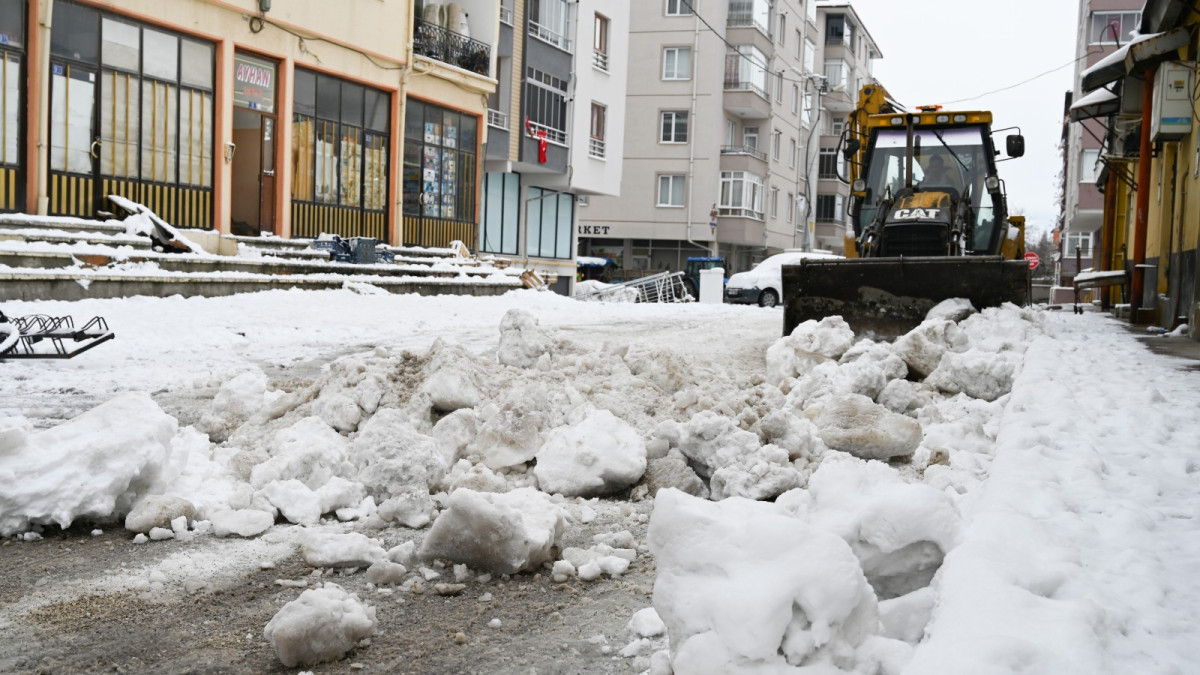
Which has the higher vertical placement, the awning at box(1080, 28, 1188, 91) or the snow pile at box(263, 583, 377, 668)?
the awning at box(1080, 28, 1188, 91)

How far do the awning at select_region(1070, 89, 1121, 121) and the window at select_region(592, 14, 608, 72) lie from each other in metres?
17.0

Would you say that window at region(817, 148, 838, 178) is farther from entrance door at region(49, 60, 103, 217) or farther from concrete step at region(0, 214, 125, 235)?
concrete step at region(0, 214, 125, 235)

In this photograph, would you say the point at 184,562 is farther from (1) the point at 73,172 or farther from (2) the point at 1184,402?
(1) the point at 73,172

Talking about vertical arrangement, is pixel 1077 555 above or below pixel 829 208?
below

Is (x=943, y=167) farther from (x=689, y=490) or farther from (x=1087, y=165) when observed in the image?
(x=1087, y=165)

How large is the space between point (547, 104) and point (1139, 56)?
19401mm

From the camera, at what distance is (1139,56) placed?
45.4 ft

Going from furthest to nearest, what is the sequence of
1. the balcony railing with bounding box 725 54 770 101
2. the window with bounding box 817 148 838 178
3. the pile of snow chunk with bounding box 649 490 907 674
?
the window with bounding box 817 148 838 178, the balcony railing with bounding box 725 54 770 101, the pile of snow chunk with bounding box 649 490 907 674

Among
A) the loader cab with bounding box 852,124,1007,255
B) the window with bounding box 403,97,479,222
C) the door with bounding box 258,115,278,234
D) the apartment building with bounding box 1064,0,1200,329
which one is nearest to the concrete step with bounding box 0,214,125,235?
the door with bounding box 258,115,278,234

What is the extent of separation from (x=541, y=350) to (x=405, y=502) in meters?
3.14

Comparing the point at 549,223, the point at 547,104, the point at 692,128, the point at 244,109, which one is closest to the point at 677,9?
the point at 692,128

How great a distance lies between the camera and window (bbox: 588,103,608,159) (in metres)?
33.5

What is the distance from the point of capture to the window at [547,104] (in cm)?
2989

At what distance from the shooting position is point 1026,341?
8750 millimetres
